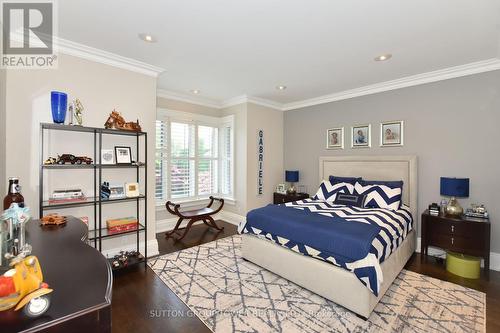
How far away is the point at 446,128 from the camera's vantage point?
3.36 m

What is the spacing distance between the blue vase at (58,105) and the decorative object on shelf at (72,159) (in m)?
0.37

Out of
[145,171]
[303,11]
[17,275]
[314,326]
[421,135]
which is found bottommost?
[314,326]

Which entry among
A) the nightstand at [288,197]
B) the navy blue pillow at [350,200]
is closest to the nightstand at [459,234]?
the navy blue pillow at [350,200]

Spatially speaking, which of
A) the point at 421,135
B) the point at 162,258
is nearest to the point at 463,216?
the point at 421,135

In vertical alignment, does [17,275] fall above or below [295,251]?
above

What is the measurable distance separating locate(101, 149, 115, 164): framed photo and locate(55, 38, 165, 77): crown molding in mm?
1117

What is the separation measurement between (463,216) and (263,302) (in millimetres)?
2800

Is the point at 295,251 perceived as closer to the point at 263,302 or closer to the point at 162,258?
the point at 263,302

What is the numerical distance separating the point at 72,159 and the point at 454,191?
456cm

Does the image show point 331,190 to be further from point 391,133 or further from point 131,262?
point 131,262

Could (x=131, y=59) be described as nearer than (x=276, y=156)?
Yes

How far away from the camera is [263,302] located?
2.30m

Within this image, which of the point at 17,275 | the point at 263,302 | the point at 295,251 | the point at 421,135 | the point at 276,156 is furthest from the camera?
the point at 276,156

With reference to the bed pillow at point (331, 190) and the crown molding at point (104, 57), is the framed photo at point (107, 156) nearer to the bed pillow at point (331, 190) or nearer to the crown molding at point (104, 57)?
the crown molding at point (104, 57)
